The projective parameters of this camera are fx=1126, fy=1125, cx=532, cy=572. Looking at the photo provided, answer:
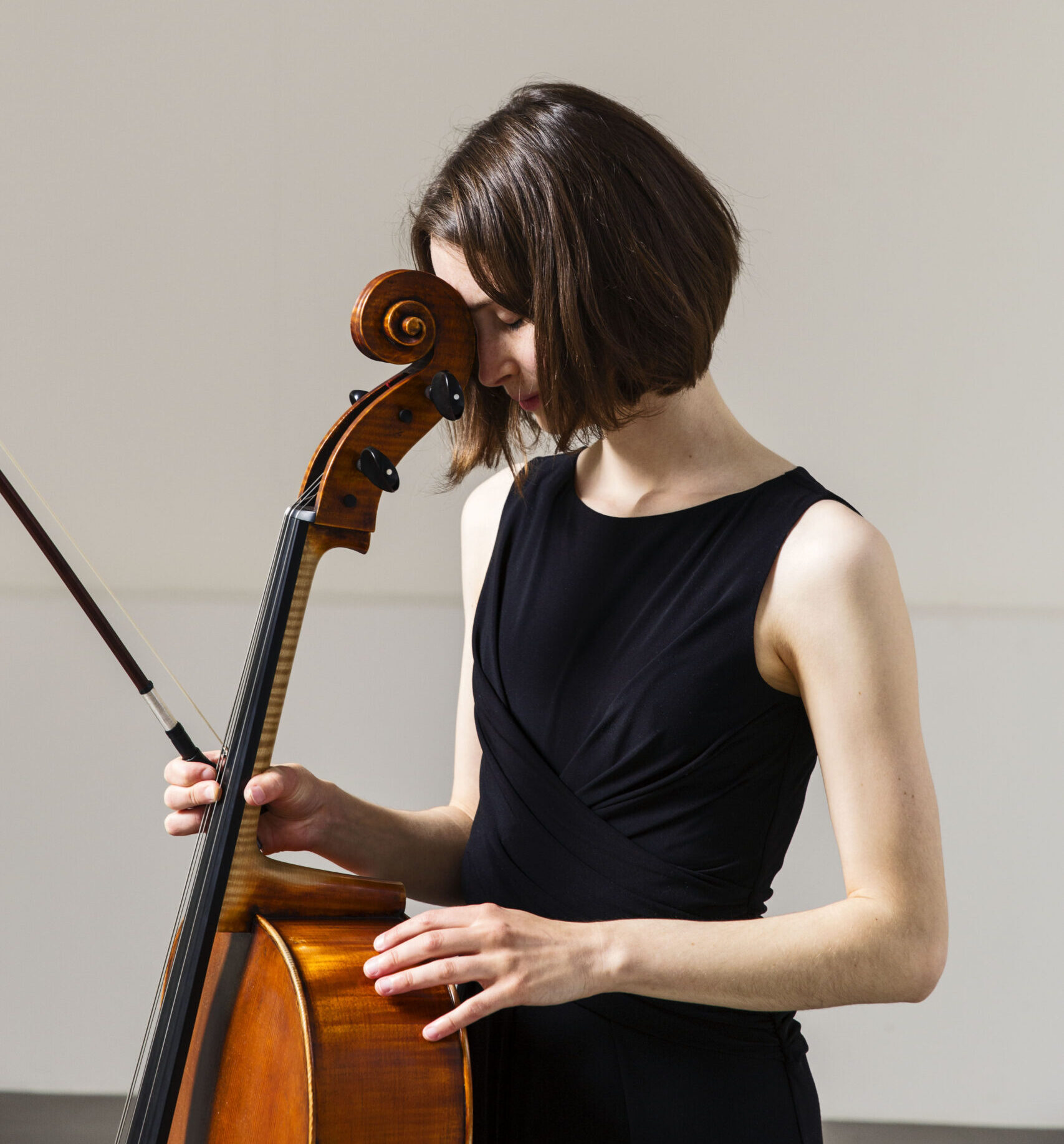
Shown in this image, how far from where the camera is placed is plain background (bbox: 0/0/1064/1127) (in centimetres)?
185

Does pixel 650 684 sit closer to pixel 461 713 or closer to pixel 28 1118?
pixel 461 713

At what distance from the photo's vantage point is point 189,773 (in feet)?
2.74

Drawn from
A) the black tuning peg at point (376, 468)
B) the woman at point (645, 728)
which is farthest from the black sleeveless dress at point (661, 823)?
the black tuning peg at point (376, 468)

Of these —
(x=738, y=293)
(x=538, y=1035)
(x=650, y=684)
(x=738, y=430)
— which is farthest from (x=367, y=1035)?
(x=738, y=293)

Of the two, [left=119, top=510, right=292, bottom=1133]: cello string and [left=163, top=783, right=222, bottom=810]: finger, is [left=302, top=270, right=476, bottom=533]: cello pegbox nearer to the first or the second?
[left=119, top=510, right=292, bottom=1133]: cello string

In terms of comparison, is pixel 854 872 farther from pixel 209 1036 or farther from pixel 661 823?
pixel 209 1036

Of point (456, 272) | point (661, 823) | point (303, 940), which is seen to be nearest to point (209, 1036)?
point (303, 940)

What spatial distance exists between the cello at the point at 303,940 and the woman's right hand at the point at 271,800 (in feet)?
0.04

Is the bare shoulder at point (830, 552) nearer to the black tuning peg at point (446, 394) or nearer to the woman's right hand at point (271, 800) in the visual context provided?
the black tuning peg at point (446, 394)

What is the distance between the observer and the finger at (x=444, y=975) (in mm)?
684

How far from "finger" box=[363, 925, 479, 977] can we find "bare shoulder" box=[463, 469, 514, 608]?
16.0 inches

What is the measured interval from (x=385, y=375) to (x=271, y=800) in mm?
1206

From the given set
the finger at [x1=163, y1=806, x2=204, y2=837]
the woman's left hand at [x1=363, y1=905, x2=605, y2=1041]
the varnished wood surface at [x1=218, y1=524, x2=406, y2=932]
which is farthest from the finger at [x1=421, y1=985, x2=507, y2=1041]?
the finger at [x1=163, y1=806, x2=204, y2=837]

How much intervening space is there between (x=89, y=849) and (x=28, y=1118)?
1.67 ft
